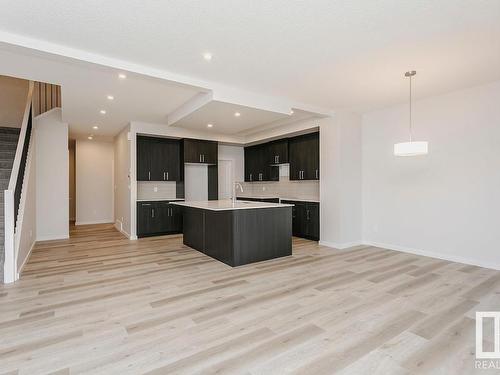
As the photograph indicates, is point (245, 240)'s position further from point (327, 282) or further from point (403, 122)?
point (403, 122)

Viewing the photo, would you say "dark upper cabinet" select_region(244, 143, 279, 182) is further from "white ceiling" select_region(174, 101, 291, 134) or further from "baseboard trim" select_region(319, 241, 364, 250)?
"baseboard trim" select_region(319, 241, 364, 250)

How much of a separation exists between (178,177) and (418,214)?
5434mm

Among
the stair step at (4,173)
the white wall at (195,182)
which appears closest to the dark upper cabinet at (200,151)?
the white wall at (195,182)

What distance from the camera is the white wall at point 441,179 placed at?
4.21 metres

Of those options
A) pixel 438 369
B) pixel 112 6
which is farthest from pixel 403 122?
pixel 112 6

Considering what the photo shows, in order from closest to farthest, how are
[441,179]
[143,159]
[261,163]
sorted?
[441,179] < [143,159] < [261,163]

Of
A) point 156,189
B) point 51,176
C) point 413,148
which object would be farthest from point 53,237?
point 413,148

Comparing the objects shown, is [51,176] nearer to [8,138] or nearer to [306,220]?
[8,138]

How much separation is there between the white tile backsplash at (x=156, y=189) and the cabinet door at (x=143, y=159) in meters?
0.30

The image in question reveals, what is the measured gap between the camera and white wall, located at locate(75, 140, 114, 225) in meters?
8.95

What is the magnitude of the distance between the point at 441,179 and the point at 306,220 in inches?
107

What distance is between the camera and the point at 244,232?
4.42m

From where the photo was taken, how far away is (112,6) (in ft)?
7.68

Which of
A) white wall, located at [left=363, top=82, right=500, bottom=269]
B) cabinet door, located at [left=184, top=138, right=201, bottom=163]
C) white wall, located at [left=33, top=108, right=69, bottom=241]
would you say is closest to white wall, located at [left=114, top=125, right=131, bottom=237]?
white wall, located at [left=33, top=108, right=69, bottom=241]
